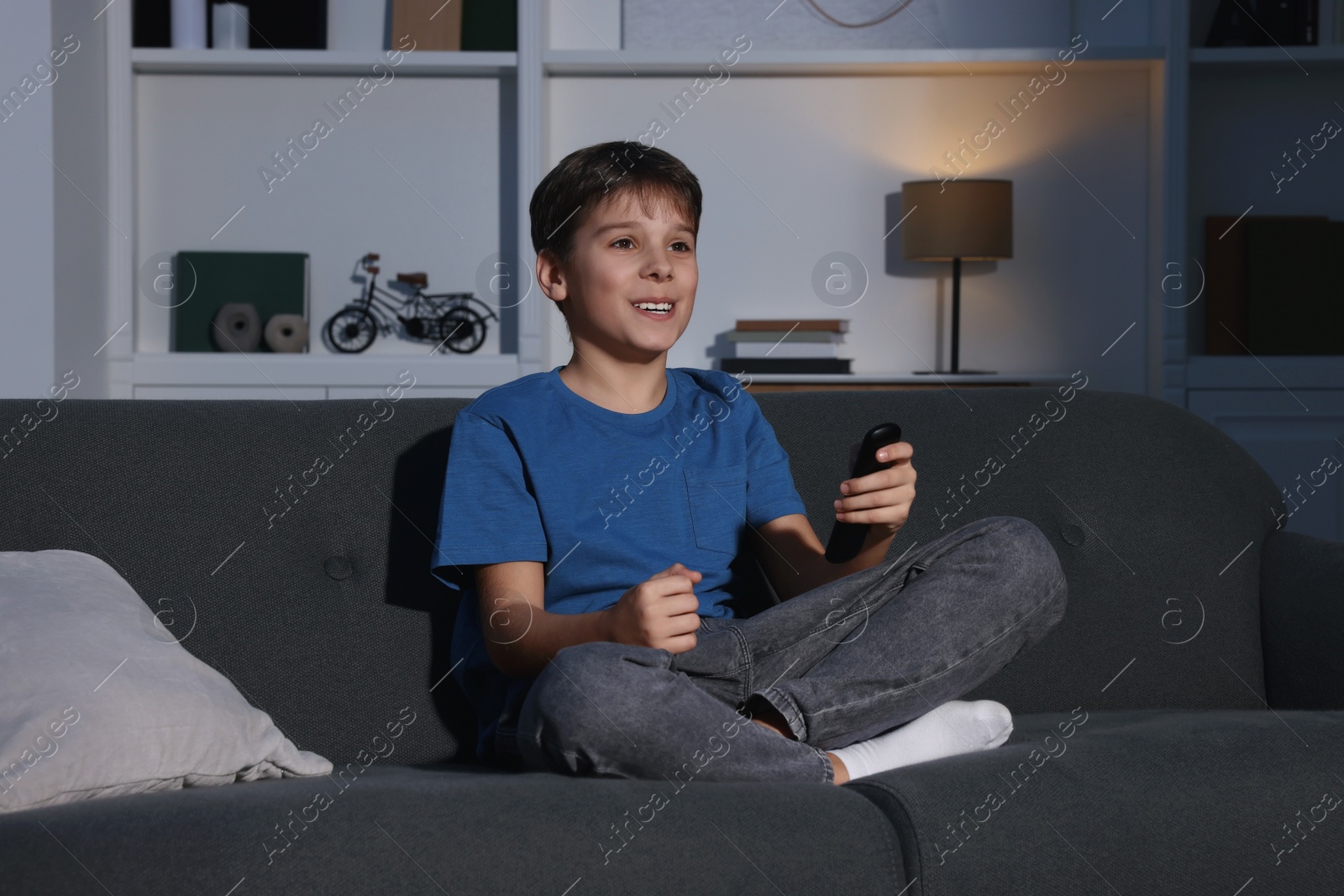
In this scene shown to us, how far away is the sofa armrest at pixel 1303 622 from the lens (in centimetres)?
125

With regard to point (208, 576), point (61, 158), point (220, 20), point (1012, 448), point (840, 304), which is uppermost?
point (220, 20)

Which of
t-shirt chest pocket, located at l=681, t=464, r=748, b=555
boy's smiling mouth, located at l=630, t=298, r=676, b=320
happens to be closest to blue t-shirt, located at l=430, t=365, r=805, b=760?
t-shirt chest pocket, located at l=681, t=464, r=748, b=555

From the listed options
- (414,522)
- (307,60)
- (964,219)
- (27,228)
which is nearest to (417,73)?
(307,60)

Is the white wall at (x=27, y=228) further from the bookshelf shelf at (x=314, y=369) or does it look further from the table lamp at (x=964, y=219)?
the table lamp at (x=964, y=219)

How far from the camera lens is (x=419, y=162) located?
3080mm

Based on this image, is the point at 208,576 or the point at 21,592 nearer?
the point at 21,592

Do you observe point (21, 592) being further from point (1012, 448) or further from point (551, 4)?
point (551, 4)

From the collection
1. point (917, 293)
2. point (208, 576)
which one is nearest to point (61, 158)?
point (208, 576)

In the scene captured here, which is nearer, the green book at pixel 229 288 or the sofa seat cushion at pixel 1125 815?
the sofa seat cushion at pixel 1125 815

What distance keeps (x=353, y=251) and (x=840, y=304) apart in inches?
51.4

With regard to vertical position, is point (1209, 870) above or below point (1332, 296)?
below

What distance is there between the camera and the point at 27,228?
8.43ft

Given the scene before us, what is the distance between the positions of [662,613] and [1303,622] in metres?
→ 0.78

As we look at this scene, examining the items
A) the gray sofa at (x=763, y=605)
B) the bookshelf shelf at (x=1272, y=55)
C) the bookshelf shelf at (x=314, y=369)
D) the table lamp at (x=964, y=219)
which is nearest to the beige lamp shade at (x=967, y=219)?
the table lamp at (x=964, y=219)
